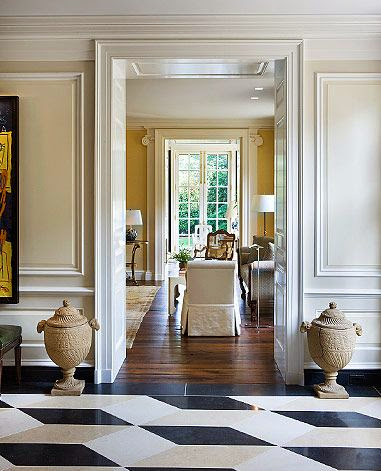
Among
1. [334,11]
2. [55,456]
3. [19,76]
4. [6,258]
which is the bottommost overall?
[55,456]

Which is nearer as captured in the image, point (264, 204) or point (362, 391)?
point (362, 391)

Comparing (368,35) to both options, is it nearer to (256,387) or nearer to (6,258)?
(256,387)

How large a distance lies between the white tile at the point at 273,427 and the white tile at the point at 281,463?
19cm

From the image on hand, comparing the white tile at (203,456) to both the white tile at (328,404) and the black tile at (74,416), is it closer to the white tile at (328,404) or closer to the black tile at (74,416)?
the black tile at (74,416)

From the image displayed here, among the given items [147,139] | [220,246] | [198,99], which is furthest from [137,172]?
[198,99]

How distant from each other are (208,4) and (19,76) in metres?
1.55

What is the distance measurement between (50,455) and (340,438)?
1.68m

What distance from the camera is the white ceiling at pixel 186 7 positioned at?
14.8 ft

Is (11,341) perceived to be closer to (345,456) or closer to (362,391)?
(345,456)

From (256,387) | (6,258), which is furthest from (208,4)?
(256,387)

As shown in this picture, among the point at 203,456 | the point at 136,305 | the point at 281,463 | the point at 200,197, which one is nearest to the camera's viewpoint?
the point at 281,463

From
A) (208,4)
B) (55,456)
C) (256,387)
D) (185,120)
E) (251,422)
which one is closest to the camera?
(55,456)

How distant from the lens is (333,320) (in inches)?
181

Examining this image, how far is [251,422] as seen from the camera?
4086mm
